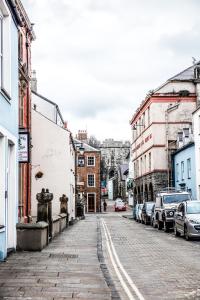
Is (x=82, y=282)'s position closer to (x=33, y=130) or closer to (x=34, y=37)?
(x=34, y=37)

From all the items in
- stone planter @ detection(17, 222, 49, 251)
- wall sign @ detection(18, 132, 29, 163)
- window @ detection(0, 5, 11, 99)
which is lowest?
stone planter @ detection(17, 222, 49, 251)

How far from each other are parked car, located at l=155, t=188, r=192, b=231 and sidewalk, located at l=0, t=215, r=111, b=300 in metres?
13.6

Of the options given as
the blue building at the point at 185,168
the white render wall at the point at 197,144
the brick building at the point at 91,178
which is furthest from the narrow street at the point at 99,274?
the brick building at the point at 91,178

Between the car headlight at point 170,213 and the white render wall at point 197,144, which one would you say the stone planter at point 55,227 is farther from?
the white render wall at point 197,144

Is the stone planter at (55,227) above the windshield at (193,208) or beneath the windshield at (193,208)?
beneath

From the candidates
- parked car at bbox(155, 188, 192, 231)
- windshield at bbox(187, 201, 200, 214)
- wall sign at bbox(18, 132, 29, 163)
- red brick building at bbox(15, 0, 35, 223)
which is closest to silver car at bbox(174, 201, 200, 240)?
windshield at bbox(187, 201, 200, 214)

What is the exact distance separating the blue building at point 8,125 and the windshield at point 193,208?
10235 millimetres

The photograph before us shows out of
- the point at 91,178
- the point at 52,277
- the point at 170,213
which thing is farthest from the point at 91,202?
the point at 52,277

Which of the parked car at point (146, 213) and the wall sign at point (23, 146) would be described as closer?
the wall sign at point (23, 146)

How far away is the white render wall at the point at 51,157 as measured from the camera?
35.5 metres

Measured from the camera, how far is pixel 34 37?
2948 centimetres

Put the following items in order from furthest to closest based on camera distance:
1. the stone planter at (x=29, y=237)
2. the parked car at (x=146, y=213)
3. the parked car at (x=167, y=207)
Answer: the parked car at (x=146, y=213) < the parked car at (x=167, y=207) < the stone planter at (x=29, y=237)

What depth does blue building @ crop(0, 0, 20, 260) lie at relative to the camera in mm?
12379

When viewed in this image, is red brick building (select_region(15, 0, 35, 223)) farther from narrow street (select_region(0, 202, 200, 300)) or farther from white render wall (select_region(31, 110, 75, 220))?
narrow street (select_region(0, 202, 200, 300))
